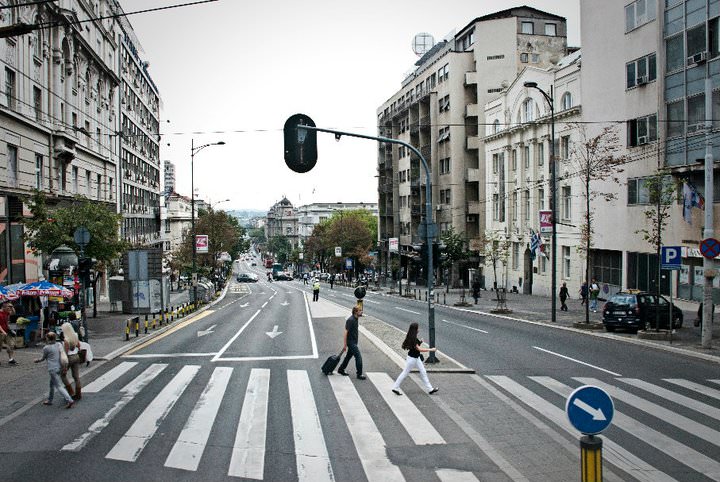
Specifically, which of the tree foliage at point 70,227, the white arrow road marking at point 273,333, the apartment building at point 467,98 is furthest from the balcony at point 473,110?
the white arrow road marking at point 273,333

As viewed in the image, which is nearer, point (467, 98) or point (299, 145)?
point (299, 145)

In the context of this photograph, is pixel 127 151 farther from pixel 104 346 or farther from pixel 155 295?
pixel 104 346

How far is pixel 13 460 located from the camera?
951cm

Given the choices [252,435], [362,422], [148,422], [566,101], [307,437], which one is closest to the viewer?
[307,437]

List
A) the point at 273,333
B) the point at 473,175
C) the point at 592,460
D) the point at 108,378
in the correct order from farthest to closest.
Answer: the point at 473,175 → the point at 273,333 → the point at 108,378 → the point at 592,460

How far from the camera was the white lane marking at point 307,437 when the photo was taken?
8.95 m

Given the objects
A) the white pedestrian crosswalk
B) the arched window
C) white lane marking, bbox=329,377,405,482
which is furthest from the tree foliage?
the arched window

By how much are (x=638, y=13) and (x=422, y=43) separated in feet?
172

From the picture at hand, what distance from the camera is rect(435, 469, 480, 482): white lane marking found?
28.2ft

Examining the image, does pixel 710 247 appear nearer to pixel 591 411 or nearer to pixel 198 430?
pixel 198 430

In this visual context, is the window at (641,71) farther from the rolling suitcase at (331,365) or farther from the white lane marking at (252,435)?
the white lane marking at (252,435)

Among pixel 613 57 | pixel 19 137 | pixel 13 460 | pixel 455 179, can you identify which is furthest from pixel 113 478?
pixel 455 179

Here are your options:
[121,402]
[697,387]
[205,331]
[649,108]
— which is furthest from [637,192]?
[121,402]

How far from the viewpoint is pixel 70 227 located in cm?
2903
